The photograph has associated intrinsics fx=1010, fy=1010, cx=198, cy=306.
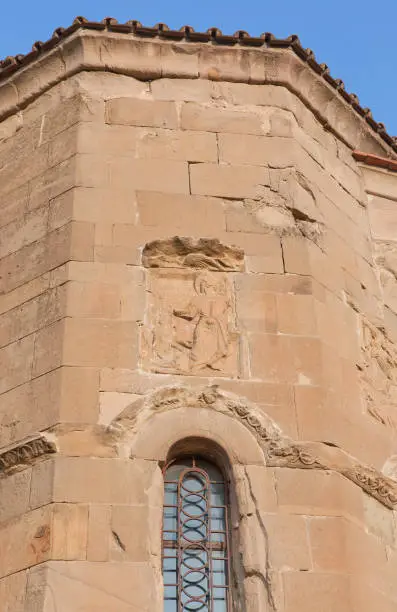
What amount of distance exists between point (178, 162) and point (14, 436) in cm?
287

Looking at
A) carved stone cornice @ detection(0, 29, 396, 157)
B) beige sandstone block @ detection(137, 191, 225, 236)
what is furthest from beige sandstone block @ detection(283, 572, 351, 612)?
carved stone cornice @ detection(0, 29, 396, 157)

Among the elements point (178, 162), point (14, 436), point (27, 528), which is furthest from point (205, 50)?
point (27, 528)

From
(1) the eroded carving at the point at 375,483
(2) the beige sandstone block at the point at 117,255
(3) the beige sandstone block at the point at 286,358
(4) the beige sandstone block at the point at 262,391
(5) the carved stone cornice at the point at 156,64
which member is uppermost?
(5) the carved stone cornice at the point at 156,64

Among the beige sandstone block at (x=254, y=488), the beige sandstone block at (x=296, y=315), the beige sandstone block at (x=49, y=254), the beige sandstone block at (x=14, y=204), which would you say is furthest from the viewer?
the beige sandstone block at (x=14, y=204)

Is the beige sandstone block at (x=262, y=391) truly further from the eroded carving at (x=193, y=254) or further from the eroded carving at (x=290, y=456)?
the eroded carving at (x=193, y=254)

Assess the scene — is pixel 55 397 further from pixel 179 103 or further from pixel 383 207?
pixel 383 207

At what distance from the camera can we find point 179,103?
927 centimetres

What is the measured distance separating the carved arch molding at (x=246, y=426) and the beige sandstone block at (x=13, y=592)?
32.8 inches

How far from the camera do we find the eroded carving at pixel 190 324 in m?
7.85

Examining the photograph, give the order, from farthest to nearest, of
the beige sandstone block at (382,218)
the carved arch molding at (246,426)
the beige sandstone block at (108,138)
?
the beige sandstone block at (382,218), the beige sandstone block at (108,138), the carved arch molding at (246,426)

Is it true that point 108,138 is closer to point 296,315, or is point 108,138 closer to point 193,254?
point 193,254

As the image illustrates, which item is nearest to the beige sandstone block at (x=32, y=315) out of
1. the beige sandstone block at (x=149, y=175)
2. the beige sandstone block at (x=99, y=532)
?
the beige sandstone block at (x=149, y=175)

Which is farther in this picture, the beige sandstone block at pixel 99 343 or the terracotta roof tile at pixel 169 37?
the terracotta roof tile at pixel 169 37

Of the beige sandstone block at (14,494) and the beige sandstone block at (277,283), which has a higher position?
the beige sandstone block at (277,283)
